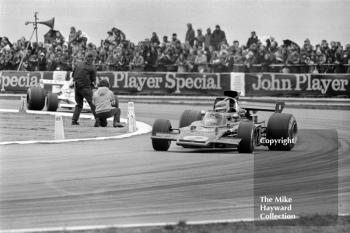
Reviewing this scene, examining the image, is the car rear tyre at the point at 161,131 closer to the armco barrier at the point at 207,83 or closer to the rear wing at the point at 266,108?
the rear wing at the point at 266,108

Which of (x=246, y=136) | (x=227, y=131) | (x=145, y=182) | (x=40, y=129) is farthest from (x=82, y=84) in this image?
(x=145, y=182)

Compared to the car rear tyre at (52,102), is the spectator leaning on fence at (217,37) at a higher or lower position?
higher

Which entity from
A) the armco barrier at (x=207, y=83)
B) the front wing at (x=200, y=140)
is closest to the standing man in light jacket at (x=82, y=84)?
the front wing at (x=200, y=140)

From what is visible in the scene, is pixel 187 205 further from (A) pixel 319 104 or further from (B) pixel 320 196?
(A) pixel 319 104

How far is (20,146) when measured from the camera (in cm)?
1338

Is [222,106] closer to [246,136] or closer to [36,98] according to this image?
[246,136]

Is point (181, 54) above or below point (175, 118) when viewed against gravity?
above

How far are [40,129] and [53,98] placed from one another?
175 inches

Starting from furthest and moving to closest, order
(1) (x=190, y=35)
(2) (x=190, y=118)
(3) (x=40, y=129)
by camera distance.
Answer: (1) (x=190, y=35) → (3) (x=40, y=129) → (2) (x=190, y=118)

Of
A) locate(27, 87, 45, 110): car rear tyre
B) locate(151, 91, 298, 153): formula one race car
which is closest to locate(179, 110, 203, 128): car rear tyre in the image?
locate(151, 91, 298, 153): formula one race car

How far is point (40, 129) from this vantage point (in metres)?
16.8

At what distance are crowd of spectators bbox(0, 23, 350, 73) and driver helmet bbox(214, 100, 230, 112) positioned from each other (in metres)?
11.6

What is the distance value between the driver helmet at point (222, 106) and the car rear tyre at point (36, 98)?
854 centimetres

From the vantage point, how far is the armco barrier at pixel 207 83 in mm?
25703
